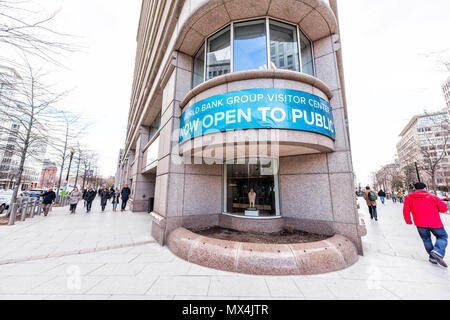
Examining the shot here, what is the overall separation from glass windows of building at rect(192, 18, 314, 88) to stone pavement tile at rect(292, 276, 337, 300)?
589 cm

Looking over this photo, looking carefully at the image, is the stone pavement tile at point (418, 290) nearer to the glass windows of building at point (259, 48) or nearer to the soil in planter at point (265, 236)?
the soil in planter at point (265, 236)

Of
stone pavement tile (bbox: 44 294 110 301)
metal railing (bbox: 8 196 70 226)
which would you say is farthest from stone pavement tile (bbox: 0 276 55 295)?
metal railing (bbox: 8 196 70 226)

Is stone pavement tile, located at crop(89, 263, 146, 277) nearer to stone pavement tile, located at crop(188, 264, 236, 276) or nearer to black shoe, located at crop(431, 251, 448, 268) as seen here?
stone pavement tile, located at crop(188, 264, 236, 276)

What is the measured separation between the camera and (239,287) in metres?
3.38

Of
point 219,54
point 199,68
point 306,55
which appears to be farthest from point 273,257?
point 199,68

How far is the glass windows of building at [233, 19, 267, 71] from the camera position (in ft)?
19.8

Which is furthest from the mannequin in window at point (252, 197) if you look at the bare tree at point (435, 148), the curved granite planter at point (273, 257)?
the bare tree at point (435, 148)

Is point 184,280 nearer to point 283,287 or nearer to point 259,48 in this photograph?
point 283,287

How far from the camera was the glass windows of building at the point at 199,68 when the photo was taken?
24.4ft

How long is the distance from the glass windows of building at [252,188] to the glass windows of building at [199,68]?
375 cm

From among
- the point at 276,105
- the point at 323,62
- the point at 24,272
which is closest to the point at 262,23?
the point at 323,62

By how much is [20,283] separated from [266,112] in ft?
21.1
